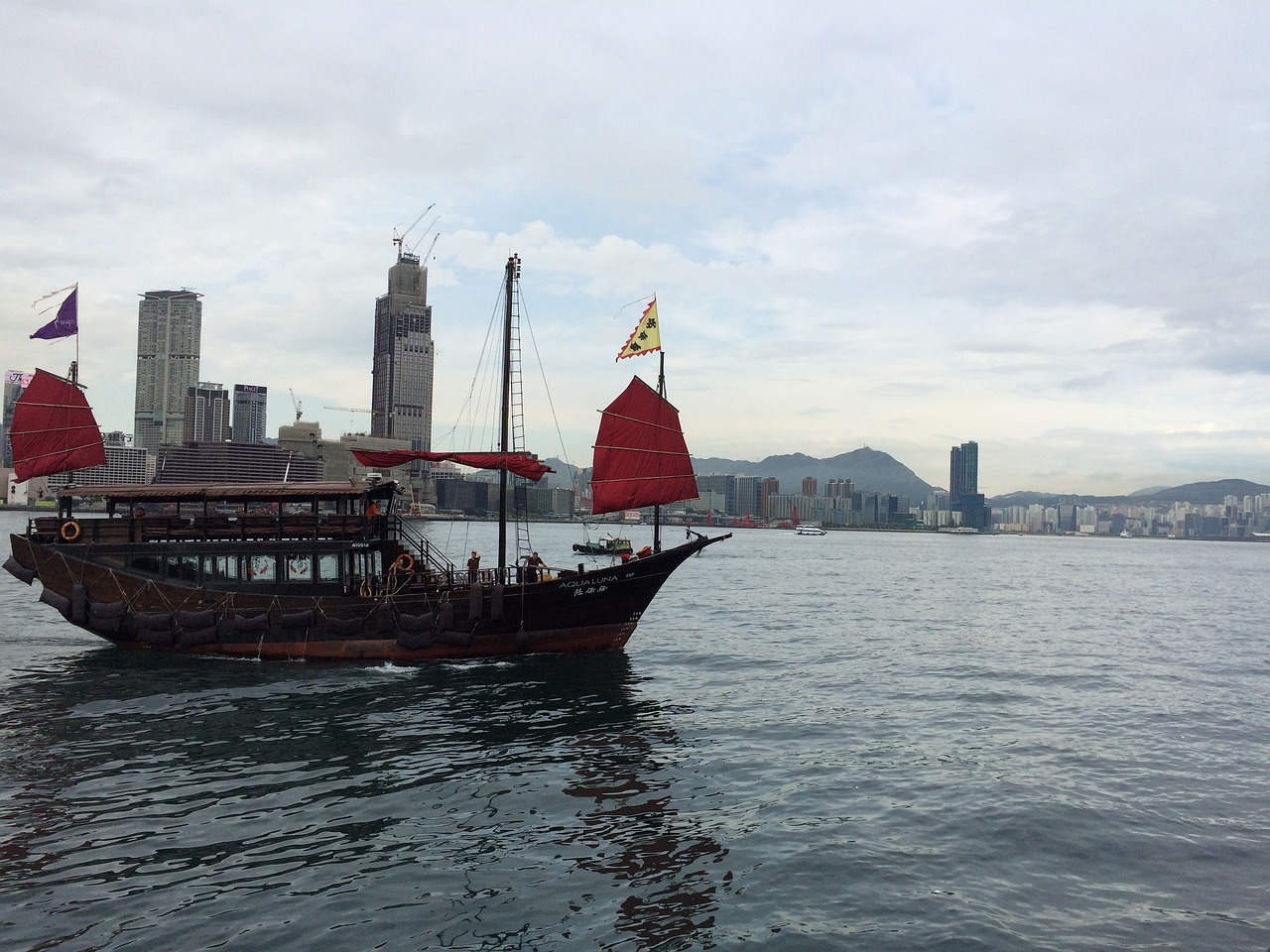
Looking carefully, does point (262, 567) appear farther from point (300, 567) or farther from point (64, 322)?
point (64, 322)

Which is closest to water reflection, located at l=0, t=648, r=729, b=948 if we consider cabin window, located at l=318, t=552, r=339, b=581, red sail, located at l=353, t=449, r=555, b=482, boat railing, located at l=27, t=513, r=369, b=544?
cabin window, located at l=318, t=552, r=339, b=581

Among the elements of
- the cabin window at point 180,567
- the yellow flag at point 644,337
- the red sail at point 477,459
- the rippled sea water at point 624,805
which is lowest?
the rippled sea water at point 624,805

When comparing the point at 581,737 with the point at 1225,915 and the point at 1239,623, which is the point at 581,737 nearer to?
the point at 1225,915

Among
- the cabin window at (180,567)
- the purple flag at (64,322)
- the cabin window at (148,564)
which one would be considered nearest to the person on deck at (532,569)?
the cabin window at (180,567)

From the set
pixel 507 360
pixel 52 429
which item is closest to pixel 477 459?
pixel 507 360

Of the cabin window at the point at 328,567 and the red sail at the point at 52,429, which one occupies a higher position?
the red sail at the point at 52,429

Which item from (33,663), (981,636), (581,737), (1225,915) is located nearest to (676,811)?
(581,737)

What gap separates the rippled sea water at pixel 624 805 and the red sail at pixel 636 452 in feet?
20.2

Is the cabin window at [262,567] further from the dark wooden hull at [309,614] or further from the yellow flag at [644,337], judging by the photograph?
the yellow flag at [644,337]

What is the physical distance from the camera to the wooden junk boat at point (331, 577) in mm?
27922

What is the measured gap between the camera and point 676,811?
15.3 meters

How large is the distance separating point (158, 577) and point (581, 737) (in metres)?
17.6

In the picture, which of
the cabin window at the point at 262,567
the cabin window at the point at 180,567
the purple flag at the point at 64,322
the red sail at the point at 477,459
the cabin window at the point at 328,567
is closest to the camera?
the cabin window at the point at 180,567

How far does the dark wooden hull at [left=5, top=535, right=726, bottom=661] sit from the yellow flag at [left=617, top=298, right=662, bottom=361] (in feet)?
24.3
